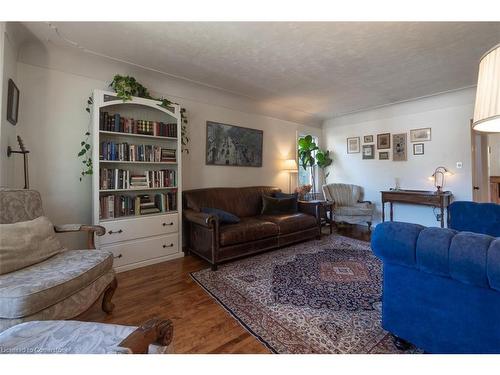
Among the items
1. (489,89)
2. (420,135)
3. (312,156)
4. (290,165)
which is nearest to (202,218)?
(489,89)

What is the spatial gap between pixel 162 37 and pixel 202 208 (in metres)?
2.02

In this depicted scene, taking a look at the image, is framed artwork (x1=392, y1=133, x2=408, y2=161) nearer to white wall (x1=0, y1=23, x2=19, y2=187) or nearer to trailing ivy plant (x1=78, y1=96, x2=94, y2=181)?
trailing ivy plant (x1=78, y1=96, x2=94, y2=181)

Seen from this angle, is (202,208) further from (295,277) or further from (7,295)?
(7,295)

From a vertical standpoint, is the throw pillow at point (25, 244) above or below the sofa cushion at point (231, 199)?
below

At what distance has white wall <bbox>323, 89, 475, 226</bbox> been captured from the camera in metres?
3.72

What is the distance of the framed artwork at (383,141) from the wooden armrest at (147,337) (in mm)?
5038

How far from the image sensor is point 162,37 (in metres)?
2.26

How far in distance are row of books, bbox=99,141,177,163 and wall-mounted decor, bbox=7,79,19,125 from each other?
0.71 meters

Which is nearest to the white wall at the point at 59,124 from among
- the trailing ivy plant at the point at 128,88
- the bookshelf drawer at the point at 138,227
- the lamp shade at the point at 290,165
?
the trailing ivy plant at the point at 128,88

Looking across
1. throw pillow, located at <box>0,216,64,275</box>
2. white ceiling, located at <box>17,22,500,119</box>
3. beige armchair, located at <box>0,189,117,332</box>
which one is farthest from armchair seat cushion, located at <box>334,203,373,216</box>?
throw pillow, located at <box>0,216,64,275</box>

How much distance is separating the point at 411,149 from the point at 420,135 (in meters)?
0.28

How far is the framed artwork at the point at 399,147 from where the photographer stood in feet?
14.3

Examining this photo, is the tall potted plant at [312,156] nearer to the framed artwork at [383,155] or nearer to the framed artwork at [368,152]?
the framed artwork at [368,152]

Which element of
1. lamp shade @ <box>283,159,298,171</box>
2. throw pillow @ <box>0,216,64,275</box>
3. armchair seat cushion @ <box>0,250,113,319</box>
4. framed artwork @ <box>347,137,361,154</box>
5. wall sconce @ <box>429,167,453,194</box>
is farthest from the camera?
framed artwork @ <box>347,137,361,154</box>
